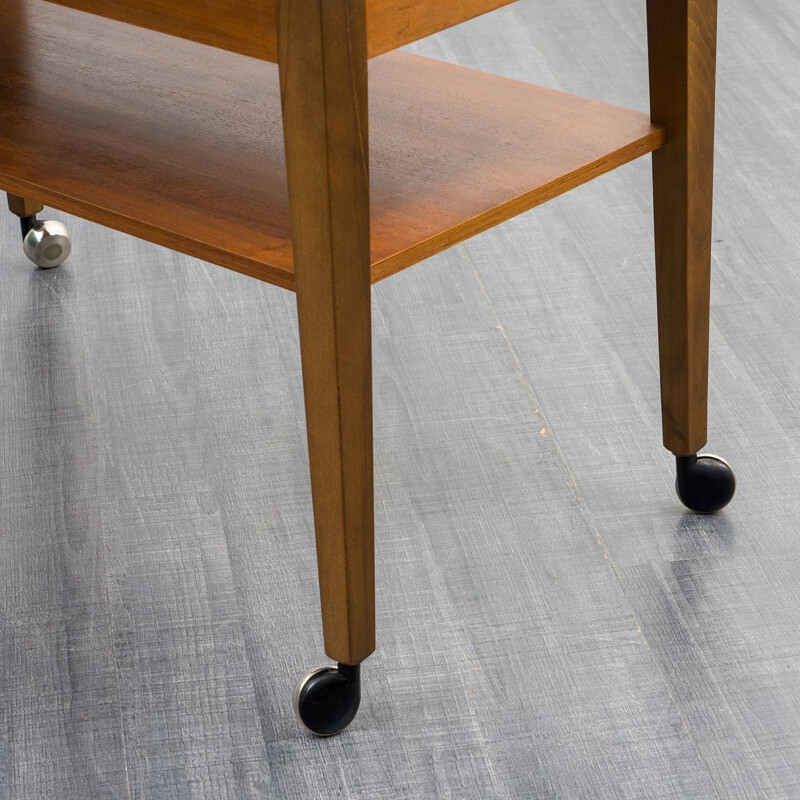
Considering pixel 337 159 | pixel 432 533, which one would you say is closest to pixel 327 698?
pixel 432 533

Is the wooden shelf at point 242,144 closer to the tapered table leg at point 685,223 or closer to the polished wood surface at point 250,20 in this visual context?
the tapered table leg at point 685,223

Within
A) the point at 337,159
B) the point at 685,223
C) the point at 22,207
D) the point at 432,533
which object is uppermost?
the point at 337,159

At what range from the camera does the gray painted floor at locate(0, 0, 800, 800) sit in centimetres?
95

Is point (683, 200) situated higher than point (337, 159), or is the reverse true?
point (337, 159)

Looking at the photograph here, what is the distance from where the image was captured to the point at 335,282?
81cm

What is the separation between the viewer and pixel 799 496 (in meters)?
1.19

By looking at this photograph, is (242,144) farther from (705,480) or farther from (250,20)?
(705,480)

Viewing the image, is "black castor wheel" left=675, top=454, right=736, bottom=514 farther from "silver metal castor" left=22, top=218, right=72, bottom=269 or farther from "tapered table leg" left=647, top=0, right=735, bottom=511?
"silver metal castor" left=22, top=218, right=72, bottom=269

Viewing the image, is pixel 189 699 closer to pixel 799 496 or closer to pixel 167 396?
pixel 167 396

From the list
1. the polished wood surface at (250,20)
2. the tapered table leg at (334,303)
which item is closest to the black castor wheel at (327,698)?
the tapered table leg at (334,303)

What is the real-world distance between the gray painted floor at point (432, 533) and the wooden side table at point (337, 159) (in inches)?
2.9

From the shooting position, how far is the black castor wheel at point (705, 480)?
115 centimetres

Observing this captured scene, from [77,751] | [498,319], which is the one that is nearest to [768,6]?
[498,319]

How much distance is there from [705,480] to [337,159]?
53 cm
